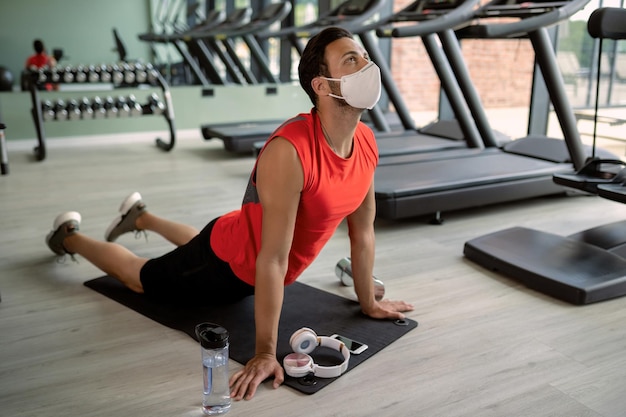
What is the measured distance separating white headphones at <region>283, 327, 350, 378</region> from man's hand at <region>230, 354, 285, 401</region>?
0.12ft

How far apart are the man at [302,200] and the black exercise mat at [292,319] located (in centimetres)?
15

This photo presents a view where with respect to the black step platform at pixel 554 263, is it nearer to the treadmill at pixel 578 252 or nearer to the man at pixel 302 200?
the treadmill at pixel 578 252

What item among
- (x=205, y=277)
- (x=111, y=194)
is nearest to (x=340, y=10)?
(x=111, y=194)

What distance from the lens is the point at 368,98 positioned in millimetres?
1727

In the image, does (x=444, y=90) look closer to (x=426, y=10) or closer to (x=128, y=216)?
(x=426, y=10)

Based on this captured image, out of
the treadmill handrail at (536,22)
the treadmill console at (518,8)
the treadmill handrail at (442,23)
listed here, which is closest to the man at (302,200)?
the treadmill handrail at (536,22)

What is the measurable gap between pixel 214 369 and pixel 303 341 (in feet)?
1.01

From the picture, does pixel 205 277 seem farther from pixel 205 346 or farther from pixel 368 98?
pixel 368 98

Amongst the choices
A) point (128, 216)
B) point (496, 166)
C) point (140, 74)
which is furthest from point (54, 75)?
point (496, 166)

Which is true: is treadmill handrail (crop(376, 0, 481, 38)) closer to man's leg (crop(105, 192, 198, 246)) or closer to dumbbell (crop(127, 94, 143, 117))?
man's leg (crop(105, 192, 198, 246))

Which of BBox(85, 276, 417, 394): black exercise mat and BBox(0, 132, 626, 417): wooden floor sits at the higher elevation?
BBox(85, 276, 417, 394): black exercise mat

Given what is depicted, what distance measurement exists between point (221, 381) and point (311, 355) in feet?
1.19

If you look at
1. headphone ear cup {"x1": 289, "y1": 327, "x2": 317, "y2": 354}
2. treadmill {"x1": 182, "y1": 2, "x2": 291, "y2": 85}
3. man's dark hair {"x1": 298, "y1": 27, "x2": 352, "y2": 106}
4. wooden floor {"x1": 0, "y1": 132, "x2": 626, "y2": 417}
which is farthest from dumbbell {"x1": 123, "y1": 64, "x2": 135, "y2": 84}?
headphone ear cup {"x1": 289, "y1": 327, "x2": 317, "y2": 354}

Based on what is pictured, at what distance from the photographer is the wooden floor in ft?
5.63
